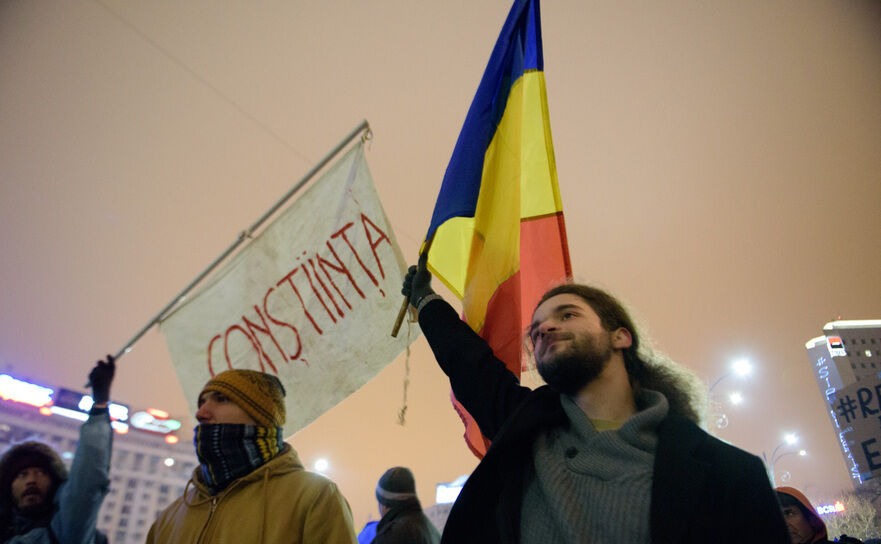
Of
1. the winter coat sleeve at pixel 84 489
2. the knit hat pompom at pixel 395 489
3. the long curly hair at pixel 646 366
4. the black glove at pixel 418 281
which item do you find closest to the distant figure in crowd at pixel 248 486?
the winter coat sleeve at pixel 84 489

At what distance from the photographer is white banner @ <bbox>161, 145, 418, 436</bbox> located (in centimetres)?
307

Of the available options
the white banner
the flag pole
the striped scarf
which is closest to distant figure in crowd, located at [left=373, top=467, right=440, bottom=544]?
the white banner

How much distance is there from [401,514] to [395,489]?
15cm

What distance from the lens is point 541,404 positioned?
72.8 inches

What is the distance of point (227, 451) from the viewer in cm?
219

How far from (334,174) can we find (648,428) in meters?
2.47

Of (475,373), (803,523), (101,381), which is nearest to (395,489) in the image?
(475,373)

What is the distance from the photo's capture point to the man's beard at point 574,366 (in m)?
1.84

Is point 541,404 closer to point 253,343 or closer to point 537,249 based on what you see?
point 537,249

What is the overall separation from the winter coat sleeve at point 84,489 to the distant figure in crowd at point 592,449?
1.67 m

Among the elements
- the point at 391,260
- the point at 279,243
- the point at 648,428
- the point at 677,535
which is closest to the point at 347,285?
the point at 391,260

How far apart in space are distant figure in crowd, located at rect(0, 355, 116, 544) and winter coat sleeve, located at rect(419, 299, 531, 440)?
1698mm

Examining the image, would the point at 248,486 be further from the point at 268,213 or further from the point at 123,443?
the point at 123,443

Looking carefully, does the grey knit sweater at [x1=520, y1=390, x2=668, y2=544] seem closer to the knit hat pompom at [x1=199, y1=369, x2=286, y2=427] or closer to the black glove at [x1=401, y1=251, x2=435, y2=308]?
the black glove at [x1=401, y1=251, x2=435, y2=308]
